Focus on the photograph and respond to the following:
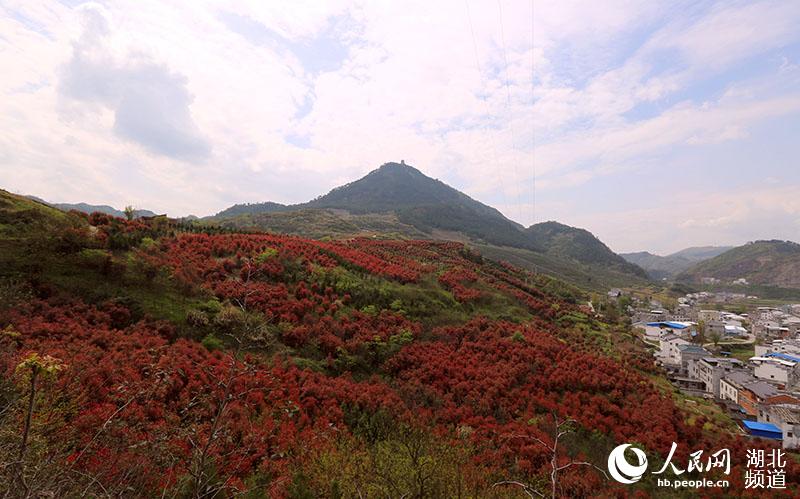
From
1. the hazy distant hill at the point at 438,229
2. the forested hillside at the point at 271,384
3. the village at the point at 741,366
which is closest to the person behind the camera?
the forested hillside at the point at 271,384

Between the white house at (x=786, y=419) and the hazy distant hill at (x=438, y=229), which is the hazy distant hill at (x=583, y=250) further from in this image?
the white house at (x=786, y=419)

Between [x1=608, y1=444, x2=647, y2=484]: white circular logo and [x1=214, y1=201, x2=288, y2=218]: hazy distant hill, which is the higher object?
[x1=214, y1=201, x2=288, y2=218]: hazy distant hill

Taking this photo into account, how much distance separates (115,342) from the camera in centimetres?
1056

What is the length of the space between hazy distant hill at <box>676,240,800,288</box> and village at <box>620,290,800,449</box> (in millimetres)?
102241

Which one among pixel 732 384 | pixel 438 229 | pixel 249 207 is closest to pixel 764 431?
pixel 732 384

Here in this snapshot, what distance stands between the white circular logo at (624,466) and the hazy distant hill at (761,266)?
652 ft

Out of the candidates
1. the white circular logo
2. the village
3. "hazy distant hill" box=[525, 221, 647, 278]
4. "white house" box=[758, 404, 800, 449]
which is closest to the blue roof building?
the village

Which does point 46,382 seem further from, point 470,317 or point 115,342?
point 470,317

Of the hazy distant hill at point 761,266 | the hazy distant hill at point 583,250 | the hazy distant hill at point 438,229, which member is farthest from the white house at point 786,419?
the hazy distant hill at point 761,266

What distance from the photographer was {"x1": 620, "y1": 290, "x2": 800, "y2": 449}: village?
82.2ft

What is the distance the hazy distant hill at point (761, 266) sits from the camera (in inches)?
6038

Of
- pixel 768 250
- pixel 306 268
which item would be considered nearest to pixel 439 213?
pixel 306 268

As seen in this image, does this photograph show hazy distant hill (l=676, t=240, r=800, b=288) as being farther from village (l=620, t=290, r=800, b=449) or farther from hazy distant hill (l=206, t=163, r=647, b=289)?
village (l=620, t=290, r=800, b=449)

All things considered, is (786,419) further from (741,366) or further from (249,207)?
(249,207)
